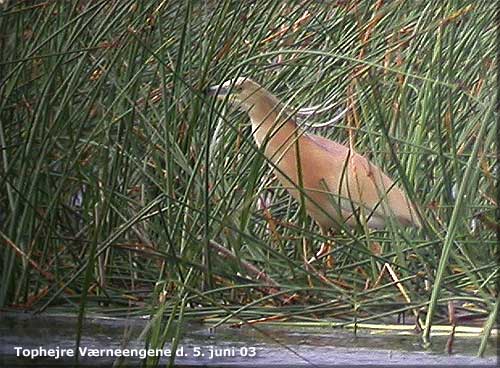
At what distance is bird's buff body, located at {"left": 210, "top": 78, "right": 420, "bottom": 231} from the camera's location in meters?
2.22

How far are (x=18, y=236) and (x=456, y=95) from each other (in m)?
0.88

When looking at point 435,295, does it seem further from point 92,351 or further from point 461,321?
point 92,351

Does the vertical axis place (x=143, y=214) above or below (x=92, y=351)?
above

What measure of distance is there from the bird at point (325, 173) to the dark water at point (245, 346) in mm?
411

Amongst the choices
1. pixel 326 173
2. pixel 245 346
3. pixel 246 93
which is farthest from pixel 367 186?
pixel 245 346

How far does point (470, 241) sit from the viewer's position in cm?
195

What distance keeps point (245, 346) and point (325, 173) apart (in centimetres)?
84

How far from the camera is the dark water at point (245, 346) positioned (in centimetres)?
160

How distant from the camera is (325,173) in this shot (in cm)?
248

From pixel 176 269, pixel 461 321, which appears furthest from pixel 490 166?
pixel 176 269

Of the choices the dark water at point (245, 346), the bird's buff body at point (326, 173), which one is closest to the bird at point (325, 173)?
the bird's buff body at point (326, 173)

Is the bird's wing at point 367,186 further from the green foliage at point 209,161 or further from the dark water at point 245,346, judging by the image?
the dark water at point 245,346

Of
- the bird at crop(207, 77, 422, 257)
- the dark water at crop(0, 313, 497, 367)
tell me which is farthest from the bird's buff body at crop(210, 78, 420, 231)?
the dark water at crop(0, 313, 497, 367)

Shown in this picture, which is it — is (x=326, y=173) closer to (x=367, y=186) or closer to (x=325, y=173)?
(x=325, y=173)
